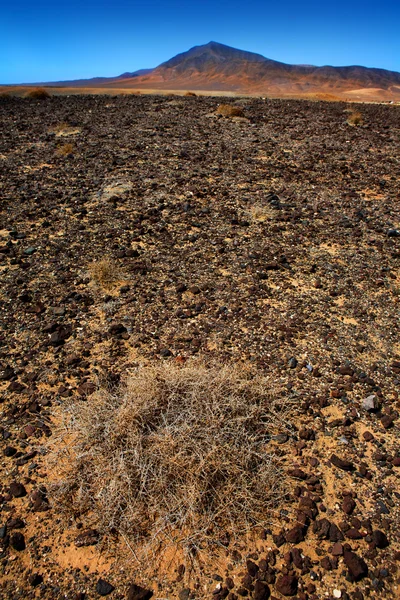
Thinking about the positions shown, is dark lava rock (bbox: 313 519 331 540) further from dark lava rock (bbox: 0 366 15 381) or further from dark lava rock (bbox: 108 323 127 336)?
dark lava rock (bbox: 0 366 15 381)

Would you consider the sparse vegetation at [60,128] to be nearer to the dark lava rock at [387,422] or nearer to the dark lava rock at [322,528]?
the dark lava rock at [387,422]

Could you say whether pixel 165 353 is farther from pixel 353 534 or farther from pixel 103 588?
pixel 353 534

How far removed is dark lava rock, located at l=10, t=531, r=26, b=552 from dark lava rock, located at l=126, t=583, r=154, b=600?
2.32ft

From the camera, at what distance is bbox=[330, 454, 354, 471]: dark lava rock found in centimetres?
293

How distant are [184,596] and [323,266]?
14.1ft

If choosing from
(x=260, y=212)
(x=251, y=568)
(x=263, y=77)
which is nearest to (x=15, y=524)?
(x=251, y=568)

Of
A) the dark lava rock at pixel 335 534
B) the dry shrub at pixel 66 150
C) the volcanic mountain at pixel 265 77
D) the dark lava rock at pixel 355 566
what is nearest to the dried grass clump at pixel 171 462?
the dark lava rock at pixel 335 534

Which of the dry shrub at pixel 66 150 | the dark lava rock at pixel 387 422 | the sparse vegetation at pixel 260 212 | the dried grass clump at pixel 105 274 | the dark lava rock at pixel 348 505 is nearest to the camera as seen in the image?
the dark lava rock at pixel 348 505

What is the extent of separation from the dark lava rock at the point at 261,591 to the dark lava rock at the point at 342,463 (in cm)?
97

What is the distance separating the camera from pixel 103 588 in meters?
2.27

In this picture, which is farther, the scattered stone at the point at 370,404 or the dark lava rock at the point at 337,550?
the scattered stone at the point at 370,404

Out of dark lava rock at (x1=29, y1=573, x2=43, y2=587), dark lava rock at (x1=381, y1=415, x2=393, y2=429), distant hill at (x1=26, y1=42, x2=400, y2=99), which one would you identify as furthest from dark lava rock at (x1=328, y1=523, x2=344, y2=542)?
distant hill at (x1=26, y1=42, x2=400, y2=99)

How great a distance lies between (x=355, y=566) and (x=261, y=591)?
550mm

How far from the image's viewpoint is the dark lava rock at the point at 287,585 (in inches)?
89.5
